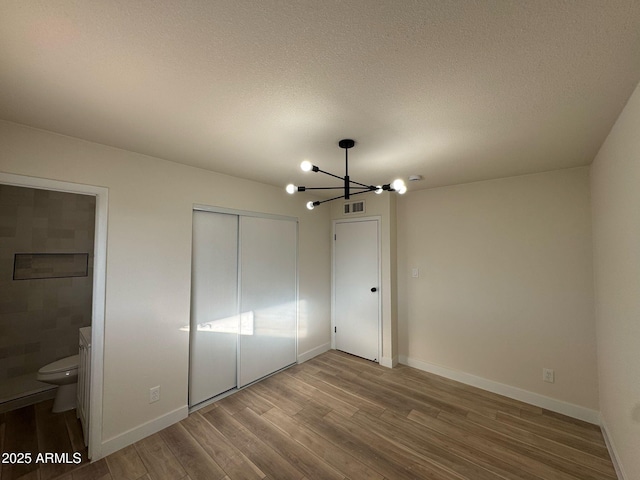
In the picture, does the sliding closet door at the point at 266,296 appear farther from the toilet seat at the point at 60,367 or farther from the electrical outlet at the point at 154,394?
the toilet seat at the point at 60,367

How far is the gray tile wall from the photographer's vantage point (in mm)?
2686

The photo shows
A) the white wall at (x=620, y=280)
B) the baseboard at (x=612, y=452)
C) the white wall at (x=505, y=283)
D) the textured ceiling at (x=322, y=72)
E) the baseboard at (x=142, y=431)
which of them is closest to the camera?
the textured ceiling at (x=322, y=72)

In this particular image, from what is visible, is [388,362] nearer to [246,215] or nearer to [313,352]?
[313,352]

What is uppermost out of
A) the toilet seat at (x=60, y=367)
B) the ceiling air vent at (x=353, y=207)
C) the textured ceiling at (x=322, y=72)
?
the textured ceiling at (x=322, y=72)

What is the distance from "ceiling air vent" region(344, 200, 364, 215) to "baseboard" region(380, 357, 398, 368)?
2139mm

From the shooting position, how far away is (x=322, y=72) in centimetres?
124

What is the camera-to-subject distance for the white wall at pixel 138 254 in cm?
191

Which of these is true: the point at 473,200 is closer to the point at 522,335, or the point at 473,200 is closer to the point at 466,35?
the point at 522,335

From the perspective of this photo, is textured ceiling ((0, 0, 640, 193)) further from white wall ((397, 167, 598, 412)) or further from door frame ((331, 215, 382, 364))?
door frame ((331, 215, 382, 364))

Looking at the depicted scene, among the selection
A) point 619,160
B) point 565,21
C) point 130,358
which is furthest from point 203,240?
point 619,160

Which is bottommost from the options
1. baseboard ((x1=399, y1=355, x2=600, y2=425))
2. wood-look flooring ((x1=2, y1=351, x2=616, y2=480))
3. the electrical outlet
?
wood-look flooring ((x1=2, y1=351, x2=616, y2=480))

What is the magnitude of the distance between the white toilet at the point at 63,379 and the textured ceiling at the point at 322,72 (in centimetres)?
220

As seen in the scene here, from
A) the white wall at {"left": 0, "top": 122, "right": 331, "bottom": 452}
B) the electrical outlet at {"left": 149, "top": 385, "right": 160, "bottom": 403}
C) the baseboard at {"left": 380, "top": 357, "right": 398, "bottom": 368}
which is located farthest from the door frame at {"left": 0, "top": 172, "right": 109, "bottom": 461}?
the baseboard at {"left": 380, "top": 357, "right": 398, "bottom": 368}

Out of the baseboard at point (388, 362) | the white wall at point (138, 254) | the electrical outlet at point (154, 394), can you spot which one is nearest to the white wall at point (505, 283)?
the baseboard at point (388, 362)
